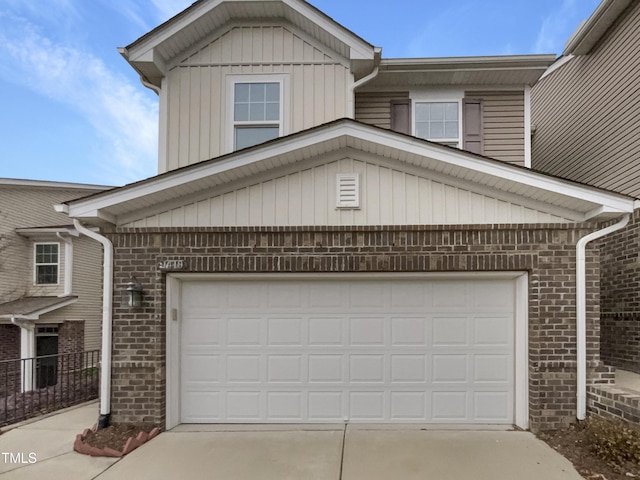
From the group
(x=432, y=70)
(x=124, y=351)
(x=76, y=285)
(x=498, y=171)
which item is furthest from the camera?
(x=76, y=285)

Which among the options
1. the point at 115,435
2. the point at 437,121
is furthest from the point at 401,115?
the point at 115,435

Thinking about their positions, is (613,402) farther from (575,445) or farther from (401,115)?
(401,115)

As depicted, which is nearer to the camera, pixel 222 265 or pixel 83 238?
pixel 222 265

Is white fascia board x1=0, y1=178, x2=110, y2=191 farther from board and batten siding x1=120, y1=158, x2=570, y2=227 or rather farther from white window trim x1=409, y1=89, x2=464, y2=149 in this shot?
white window trim x1=409, y1=89, x2=464, y2=149

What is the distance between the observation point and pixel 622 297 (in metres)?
7.90

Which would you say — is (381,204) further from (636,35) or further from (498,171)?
(636,35)

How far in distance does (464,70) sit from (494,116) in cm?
106

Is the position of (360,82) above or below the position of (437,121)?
above

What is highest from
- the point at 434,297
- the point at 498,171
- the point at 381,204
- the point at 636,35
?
the point at 636,35

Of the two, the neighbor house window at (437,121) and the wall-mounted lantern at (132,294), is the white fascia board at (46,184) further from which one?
the neighbor house window at (437,121)

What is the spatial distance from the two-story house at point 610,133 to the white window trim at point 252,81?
6311mm

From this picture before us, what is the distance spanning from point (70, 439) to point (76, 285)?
1077 centimetres

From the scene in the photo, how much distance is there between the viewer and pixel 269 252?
19.9ft

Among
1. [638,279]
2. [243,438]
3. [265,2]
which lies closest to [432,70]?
[265,2]
